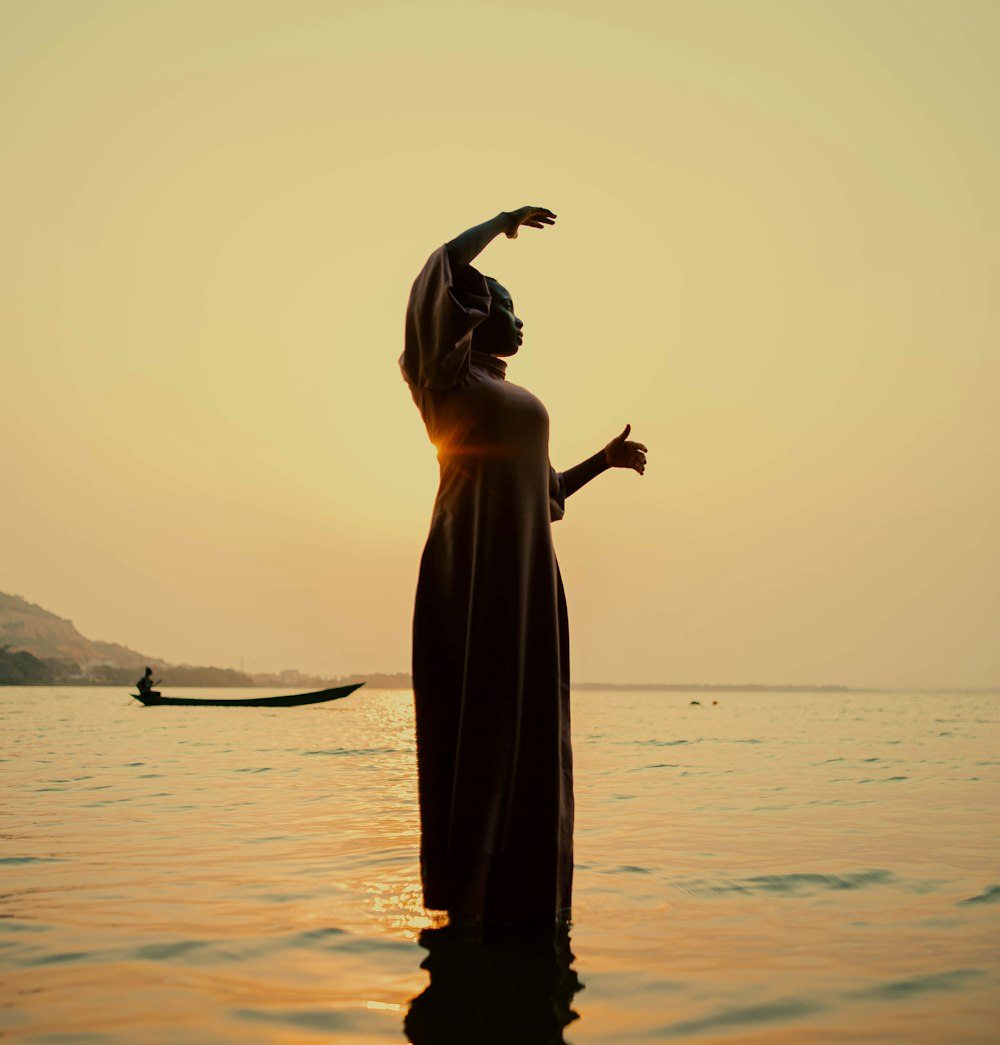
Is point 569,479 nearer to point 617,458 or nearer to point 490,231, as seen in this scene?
point 617,458

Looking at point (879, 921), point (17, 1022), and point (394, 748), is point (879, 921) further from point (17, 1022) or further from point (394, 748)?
point (394, 748)

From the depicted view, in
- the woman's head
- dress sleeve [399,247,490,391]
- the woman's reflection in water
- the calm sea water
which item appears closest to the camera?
the woman's reflection in water

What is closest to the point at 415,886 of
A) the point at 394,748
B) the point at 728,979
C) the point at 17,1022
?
the point at 728,979

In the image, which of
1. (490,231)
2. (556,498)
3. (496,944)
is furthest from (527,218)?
(496,944)

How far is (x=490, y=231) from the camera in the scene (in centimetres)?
345

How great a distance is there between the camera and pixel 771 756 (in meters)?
17.2

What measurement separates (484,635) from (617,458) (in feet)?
3.57

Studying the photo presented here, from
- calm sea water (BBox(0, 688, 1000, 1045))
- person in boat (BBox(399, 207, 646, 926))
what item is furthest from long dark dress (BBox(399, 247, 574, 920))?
calm sea water (BBox(0, 688, 1000, 1045))

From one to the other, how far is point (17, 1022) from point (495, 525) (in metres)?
1.85

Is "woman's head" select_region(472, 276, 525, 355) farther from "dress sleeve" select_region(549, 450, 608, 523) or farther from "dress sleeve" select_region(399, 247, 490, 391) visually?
"dress sleeve" select_region(549, 450, 608, 523)

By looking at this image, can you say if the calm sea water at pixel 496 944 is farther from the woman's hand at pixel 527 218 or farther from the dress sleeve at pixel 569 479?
the woman's hand at pixel 527 218

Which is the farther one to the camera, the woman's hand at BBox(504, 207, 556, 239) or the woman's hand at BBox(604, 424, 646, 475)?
the woman's hand at BBox(604, 424, 646, 475)

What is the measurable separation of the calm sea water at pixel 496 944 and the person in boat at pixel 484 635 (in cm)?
25

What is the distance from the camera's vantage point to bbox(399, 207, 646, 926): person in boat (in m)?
3.35
